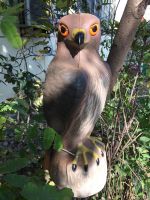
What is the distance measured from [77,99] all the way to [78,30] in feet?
0.93

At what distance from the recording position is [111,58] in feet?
5.30

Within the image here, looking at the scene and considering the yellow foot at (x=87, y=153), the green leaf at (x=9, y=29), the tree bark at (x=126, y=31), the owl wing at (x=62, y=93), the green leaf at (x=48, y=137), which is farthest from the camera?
the tree bark at (x=126, y=31)

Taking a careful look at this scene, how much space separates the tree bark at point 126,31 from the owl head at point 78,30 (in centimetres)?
32

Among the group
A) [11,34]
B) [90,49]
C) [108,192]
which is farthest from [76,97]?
[108,192]

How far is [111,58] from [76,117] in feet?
1.51

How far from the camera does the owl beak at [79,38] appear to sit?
47.7 inches

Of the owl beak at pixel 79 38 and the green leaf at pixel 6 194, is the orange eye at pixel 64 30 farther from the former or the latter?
the green leaf at pixel 6 194

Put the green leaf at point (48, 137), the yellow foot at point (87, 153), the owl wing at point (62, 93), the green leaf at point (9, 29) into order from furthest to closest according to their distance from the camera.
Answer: the yellow foot at point (87, 153) < the owl wing at point (62, 93) < the green leaf at point (48, 137) < the green leaf at point (9, 29)

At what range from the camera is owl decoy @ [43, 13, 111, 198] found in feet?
4.10

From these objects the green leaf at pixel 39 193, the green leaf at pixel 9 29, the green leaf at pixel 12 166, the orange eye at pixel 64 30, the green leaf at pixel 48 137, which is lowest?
the green leaf at pixel 39 193

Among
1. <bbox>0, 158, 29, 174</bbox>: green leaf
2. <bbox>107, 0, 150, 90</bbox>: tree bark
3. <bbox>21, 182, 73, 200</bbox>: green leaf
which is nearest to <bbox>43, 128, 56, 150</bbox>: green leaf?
<bbox>0, 158, 29, 174</bbox>: green leaf

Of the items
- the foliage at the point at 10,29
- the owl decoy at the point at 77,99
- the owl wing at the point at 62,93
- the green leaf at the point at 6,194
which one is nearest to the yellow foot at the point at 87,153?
the owl decoy at the point at 77,99

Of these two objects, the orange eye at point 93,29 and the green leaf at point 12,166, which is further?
the orange eye at point 93,29

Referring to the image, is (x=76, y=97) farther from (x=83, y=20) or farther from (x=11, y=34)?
(x=11, y=34)
